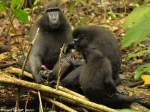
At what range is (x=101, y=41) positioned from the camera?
5199mm

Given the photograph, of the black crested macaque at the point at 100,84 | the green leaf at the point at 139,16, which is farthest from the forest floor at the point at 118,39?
the green leaf at the point at 139,16

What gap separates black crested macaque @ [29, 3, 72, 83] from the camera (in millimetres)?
6145

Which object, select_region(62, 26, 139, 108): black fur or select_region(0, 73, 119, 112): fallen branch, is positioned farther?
select_region(62, 26, 139, 108): black fur

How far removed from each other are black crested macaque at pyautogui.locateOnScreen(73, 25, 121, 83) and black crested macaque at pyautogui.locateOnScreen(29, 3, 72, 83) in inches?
34.5

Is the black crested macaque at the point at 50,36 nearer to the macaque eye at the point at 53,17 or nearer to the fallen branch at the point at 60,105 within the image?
the macaque eye at the point at 53,17

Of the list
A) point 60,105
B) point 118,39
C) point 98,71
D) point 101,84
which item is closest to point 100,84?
point 101,84

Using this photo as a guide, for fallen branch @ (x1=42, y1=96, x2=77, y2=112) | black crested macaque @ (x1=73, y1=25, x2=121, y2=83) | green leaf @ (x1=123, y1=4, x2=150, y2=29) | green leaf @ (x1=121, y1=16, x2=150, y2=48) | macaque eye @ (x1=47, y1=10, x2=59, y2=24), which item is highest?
green leaf @ (x1=123, y1=4, x2=150, y2=29)

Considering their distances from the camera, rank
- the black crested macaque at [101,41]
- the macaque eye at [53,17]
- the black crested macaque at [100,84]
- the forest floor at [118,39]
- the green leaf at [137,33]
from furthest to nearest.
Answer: the macaque eye at [53,17] → the black crested macaque at [101,41] → the forest floor at [118,39] → the black crested macaque at [100,84] → the green leaf at [137,33]

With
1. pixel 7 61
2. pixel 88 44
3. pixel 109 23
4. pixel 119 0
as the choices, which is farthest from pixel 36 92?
pixel 119 0

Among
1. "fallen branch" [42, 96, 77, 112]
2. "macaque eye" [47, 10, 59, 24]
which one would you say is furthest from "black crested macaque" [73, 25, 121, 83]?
"fallen branch" [42, 96, 77, 112]

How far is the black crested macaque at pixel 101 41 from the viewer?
5142 millimetres

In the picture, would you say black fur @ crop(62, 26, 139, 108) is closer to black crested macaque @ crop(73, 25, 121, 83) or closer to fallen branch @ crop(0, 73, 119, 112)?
black crested macaque @ crop(73, 25, 121, 83)

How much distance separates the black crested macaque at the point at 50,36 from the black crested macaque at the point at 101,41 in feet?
2.87

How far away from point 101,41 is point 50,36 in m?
1.41
